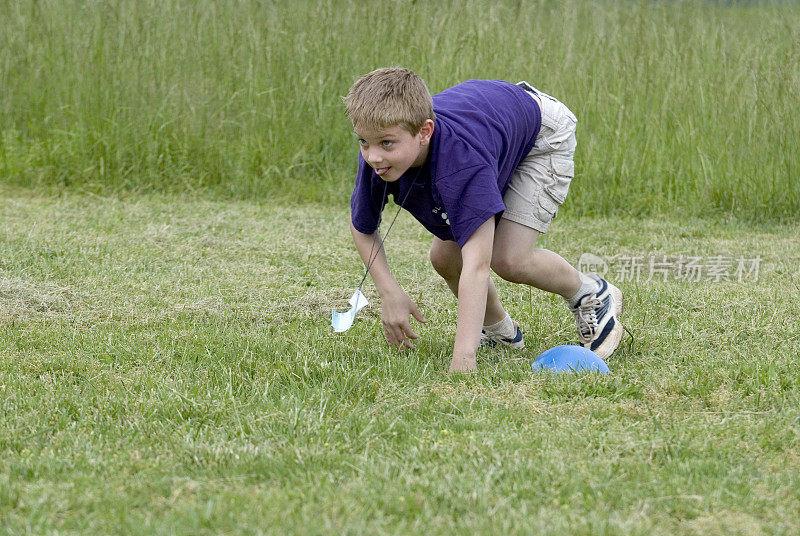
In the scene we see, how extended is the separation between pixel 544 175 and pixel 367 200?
0.76m

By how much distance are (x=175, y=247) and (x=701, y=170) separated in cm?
409

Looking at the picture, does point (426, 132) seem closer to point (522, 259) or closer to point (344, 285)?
point (522, 259)

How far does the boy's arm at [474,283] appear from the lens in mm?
3389

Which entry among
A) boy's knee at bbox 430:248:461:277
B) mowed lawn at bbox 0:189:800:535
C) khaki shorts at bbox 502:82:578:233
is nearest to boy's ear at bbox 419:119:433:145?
khaki shorts at bbox 502:82:578:233

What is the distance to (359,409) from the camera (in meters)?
3.19

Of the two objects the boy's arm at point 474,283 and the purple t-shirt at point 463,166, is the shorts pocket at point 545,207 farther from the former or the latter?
the boy's arm at point 474,283

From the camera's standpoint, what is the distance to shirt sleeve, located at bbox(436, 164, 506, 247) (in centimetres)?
333

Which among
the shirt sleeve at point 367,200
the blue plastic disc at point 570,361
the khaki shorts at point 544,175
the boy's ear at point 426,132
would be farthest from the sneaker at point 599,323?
the boy's ear at point 426,132

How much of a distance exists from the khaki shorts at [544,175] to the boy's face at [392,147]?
0.62 metres

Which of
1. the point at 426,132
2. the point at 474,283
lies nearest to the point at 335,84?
the point at 426,132

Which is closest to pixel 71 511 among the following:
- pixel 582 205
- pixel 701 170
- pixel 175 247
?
pixel 175 247

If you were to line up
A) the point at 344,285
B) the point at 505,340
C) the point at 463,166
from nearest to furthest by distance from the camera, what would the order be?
the point at 463,166 < the point at 505,340 < the point at 344,285

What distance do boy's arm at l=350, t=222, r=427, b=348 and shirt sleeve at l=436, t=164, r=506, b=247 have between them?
40 cm

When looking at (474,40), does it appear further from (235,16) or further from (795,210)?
(795,210)
